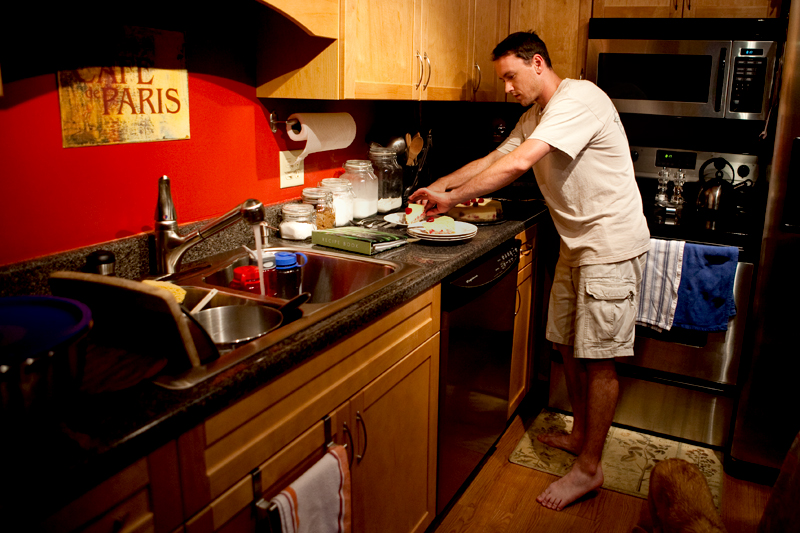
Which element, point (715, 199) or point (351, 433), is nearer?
point (351, 433)

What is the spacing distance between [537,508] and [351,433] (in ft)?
3.52

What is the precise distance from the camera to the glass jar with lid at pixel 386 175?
2.45 meters

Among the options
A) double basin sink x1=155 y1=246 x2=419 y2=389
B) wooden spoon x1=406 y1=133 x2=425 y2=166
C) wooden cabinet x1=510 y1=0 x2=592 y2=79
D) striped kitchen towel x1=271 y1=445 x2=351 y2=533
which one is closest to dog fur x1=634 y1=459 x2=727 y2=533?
striped kitchen towel x1=271 y1=445 x2=351 y2=533

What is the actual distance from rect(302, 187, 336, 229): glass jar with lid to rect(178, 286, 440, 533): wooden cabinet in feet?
1.82

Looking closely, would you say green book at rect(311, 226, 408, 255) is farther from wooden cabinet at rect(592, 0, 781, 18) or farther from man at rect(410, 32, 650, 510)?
wooden cabinet at rect(592, 0, 781, 18)

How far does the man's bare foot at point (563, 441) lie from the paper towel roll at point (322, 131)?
4.83ft


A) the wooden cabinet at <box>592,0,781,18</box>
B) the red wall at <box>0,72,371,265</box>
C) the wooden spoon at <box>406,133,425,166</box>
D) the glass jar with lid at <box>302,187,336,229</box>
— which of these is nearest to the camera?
the red wall at <box>0,72,371,265</box>

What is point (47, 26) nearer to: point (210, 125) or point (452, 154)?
point (210, 125)

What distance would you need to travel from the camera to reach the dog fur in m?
0.97

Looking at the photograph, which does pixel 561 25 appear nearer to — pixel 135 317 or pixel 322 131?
pixel 322 131

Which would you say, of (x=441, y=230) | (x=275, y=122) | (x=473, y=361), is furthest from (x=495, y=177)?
(x=275, y=122)

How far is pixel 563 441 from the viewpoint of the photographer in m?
2.55

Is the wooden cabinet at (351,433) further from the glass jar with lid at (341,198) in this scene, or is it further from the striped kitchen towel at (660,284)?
the striped kitchen towel at (660,284)

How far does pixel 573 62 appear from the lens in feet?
9.29
